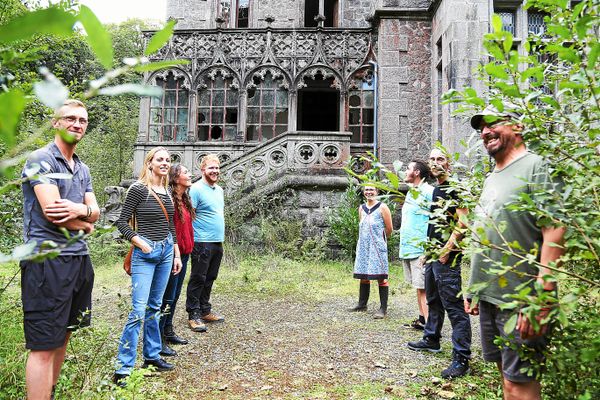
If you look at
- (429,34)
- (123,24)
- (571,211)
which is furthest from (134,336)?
(123,24)

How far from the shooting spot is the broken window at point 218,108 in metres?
12.9

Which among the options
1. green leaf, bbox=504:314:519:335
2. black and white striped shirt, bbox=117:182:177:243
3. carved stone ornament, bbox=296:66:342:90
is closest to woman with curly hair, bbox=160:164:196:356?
black and white striped shirt, bbox=117:182:177:243

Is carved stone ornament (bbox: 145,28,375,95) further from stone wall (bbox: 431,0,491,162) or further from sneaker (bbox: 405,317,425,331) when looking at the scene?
sneaker (bbox: 405,317,425,331)

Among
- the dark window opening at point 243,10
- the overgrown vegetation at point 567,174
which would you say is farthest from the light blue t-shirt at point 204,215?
the dark window opening at point 243,10

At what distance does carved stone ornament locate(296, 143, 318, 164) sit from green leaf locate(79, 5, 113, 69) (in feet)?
31.5

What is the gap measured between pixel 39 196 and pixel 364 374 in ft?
9.23

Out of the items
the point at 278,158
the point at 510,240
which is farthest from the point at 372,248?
the point at 278,158

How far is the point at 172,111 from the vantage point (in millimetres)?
12906

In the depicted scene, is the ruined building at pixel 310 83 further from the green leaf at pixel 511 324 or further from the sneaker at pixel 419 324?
the green leaf at pixel 511 324

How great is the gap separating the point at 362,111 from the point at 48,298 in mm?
11249

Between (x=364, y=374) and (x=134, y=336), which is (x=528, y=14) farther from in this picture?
(x=134, y=336)

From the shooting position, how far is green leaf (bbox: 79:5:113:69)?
0.49m

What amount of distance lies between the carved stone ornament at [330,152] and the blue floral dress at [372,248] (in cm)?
453

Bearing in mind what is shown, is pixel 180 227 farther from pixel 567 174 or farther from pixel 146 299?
pixel 567 174
